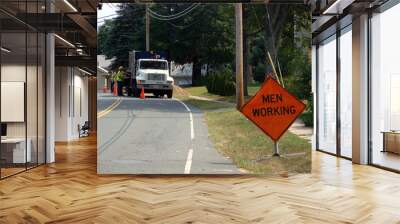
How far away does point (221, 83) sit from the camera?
780 cm

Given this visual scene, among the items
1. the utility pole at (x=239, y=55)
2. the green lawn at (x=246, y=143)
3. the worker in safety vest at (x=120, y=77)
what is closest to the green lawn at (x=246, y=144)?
the green lawn at (x=246, y=143)

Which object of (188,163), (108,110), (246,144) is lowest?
(188,163)

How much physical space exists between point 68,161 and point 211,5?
446 cm

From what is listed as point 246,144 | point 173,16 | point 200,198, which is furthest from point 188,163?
point 173,16

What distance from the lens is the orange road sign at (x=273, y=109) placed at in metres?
7.71

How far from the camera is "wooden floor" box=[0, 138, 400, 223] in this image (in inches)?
193

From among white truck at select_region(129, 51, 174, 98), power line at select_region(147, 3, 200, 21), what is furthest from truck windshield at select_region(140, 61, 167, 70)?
power line at select_region(147, 3, 200, 21)

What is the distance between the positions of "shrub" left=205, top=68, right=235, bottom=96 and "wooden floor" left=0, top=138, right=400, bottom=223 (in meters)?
1.33

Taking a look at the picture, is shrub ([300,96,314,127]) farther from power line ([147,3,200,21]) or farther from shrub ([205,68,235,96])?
power line ([147,3,200,21])

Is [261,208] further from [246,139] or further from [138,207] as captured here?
[246,139]

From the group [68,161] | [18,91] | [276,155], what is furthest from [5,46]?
[276,155]

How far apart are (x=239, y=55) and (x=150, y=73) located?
1382 millimetres

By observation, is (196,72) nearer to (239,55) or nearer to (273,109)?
(239,55)

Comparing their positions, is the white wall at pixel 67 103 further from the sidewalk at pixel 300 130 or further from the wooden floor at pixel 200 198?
the sidewalk at pixel 300 130
